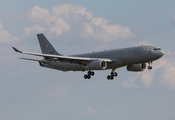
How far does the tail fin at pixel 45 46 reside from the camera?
85.1 m

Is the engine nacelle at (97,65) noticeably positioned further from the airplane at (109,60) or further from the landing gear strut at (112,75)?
the landing gear strut at (112,75)

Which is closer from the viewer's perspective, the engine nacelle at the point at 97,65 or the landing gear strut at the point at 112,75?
the engine nacelle at the point at 97,65

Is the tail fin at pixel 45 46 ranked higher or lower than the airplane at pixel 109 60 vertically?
higher

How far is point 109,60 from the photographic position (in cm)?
7125

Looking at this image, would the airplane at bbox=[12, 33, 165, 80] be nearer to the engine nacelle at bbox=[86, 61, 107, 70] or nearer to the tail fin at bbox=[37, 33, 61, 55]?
the engine nacelle at bbox=[86, 61, 107, 70]

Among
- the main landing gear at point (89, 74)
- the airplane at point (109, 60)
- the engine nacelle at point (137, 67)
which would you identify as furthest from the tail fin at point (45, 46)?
the engine nacelle at point (137, 67)

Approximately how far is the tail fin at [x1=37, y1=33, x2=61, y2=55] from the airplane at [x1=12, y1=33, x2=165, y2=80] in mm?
4626

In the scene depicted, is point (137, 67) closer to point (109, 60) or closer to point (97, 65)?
point (109, 60)

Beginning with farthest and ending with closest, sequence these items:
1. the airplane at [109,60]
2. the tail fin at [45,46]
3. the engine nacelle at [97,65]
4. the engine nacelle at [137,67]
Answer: the tail fin at [45,46] → the engine nacelle at [137,67] → the engine nacelle at [97,65] → the airplane at [109,60]

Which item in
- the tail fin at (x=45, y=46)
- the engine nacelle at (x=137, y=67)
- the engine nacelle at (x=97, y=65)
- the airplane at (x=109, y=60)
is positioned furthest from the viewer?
the tail fin at (x=45, y=46)

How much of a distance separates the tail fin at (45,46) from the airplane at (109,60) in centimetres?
463

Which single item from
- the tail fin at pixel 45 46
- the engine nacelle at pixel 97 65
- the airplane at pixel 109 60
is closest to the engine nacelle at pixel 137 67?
the airplane at pixel 109 60

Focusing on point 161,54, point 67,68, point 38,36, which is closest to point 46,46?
Answer: point 38,36

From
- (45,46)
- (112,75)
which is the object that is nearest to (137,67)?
(112,75)
